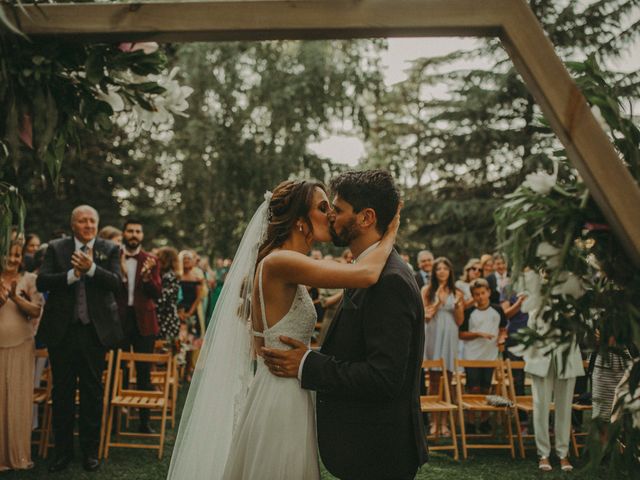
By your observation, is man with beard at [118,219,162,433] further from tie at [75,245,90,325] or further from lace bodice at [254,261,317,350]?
lace bodice at [254,261,317,350]

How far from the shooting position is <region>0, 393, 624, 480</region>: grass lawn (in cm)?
624

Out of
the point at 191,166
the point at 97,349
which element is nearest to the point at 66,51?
the point at 97,349

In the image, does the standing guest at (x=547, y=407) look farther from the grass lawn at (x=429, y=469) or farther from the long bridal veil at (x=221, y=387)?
the long bridal veil at (x=221, y=387)

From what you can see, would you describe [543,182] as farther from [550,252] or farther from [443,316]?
[443,316]

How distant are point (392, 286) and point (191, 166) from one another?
21.4 metres

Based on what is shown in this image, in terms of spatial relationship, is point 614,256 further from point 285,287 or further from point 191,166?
point 191,166

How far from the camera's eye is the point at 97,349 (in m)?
6.39

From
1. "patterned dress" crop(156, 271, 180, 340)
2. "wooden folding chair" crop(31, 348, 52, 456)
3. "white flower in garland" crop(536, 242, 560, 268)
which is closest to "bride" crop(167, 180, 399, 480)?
"white flower in garland" crop(536, 242, 560, 268)

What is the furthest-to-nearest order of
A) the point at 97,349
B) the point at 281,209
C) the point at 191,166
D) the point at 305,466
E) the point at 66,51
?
the point at 191,166
the point at 97,349
the point at 281,209
the point at 305,466
the point at 66,51

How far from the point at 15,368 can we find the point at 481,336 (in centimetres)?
536

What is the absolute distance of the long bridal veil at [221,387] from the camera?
3.91 metres

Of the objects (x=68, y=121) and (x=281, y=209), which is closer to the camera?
(x=68, y=121)

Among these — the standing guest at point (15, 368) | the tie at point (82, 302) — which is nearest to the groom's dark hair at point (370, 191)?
the tie at point (82, 302)

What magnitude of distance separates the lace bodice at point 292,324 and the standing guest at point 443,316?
515cm
